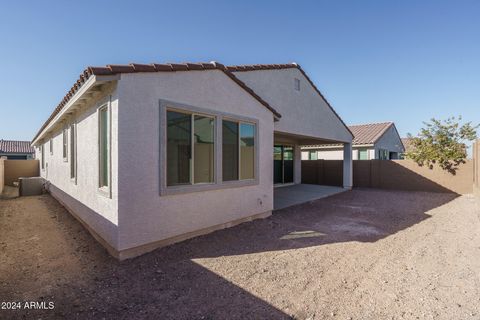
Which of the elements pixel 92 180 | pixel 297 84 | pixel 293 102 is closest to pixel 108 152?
pixel 92 180

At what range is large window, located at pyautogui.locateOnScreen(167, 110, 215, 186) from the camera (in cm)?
553

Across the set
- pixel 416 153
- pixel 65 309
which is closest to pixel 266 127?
pixel 65 309

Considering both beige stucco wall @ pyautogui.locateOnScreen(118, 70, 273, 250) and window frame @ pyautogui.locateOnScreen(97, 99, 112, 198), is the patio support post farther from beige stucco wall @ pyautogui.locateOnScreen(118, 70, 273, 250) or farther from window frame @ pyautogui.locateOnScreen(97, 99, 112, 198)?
window frame @ pyautogui.locateOnScreen(97, 99, 112, 198)

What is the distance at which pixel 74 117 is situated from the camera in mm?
7961

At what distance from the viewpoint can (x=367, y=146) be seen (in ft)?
69.0

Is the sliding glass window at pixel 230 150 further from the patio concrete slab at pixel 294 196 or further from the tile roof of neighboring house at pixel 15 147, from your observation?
the tile roof of neighboring house at pixel 15 147

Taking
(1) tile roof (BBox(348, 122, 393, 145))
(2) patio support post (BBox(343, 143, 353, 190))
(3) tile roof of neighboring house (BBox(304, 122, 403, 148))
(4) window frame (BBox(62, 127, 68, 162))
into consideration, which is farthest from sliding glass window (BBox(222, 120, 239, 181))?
(1) tile roof (BBox(348, 122, 393, 145))

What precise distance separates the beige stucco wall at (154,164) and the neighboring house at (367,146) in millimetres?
17210

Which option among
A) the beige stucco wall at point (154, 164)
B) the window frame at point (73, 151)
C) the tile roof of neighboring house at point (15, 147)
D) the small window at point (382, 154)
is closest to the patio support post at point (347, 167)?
the small window at point (382, 154)

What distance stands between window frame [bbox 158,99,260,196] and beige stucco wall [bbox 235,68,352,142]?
2.23 meters

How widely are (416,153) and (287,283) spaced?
16958 mm

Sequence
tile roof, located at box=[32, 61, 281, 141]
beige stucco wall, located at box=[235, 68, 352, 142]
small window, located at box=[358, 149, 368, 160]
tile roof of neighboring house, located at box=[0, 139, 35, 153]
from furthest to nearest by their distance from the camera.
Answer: tile roof of neighboring house, located at box=[0, 139, 35, 153] < small window, located at box=[358, 149, 368, 160] < beige stucco wall, located at box=[235, 68, 352, 142] < tile roof, located at box=[32, 61, 281, 141]

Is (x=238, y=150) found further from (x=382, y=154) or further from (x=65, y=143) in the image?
(x=382, y=154)

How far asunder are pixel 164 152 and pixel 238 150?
2.58m
